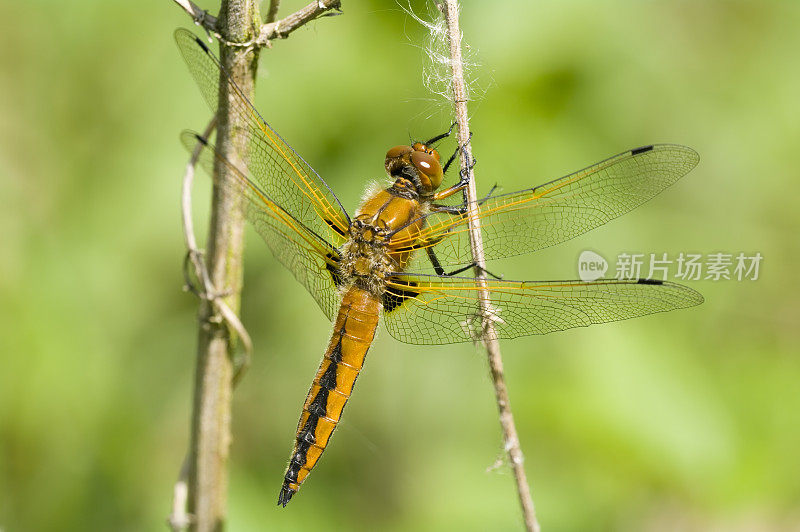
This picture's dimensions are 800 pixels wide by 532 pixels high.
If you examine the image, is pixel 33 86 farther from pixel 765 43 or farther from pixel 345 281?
pixel 765 43

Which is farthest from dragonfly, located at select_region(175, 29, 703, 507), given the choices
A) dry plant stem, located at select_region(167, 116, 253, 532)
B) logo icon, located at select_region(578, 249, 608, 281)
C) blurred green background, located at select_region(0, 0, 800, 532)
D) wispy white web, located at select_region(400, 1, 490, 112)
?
blurred green background, located at select_region(0, 0, 800, 532)

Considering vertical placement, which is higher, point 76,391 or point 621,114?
point 621,114

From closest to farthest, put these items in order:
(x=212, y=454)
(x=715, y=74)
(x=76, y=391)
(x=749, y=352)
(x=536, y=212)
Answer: (x=212, y=454) → (x=536, y=212) → (x=76, y=391) → (x=749, y=352) → (x=715, y=74)

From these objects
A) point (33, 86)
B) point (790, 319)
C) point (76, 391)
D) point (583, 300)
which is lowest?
point (76, 391)

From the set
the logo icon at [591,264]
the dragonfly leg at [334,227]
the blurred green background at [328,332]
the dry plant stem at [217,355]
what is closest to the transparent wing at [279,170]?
the dragonfly leg at [334,227]

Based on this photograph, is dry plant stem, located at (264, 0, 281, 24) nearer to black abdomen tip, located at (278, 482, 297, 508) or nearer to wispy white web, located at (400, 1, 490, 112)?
wispy white web, located at (400, 1, 490, 112)

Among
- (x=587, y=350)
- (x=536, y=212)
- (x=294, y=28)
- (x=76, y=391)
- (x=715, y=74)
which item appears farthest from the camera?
(x=715, y=74)

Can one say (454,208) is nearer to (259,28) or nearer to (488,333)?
(488,333)

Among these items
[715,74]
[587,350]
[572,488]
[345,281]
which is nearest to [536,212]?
[345,281]
